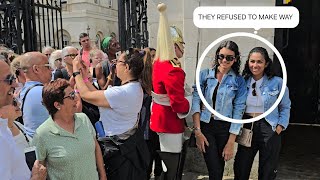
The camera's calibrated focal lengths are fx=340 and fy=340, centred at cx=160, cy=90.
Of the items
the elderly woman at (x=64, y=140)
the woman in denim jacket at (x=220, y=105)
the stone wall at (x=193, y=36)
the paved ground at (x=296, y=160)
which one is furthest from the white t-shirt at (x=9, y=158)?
the paved ground at (x=296, y=160)

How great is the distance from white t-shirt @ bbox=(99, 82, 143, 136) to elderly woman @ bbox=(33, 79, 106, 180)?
1.05 feet

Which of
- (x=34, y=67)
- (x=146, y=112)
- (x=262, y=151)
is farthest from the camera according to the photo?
(x=146, y=112)

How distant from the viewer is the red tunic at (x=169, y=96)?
319 centimetres

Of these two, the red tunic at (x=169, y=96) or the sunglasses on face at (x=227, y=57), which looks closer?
the red tunic at (x=169, y=96)

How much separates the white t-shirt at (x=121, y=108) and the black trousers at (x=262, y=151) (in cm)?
121

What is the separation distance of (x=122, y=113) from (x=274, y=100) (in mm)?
1511

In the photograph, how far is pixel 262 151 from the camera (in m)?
3.48

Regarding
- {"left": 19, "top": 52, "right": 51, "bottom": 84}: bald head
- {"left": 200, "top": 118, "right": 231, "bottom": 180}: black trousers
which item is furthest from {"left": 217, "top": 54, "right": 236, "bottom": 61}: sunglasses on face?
{"left": 19, "top": 52, "right": 51, "bottom": 84}: bald head

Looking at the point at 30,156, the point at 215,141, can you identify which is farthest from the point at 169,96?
the point at 30,156

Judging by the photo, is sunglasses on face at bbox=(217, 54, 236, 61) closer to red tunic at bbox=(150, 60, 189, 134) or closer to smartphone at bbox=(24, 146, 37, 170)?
red tunic at bbox=(150, 60, 189, 134)

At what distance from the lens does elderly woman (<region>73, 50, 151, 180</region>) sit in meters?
2.86

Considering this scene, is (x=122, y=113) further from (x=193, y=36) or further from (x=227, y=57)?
(x=193, y=36)

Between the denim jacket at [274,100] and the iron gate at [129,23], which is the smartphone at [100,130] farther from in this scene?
the iron gate at [129,23]

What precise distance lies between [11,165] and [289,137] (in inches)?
215
